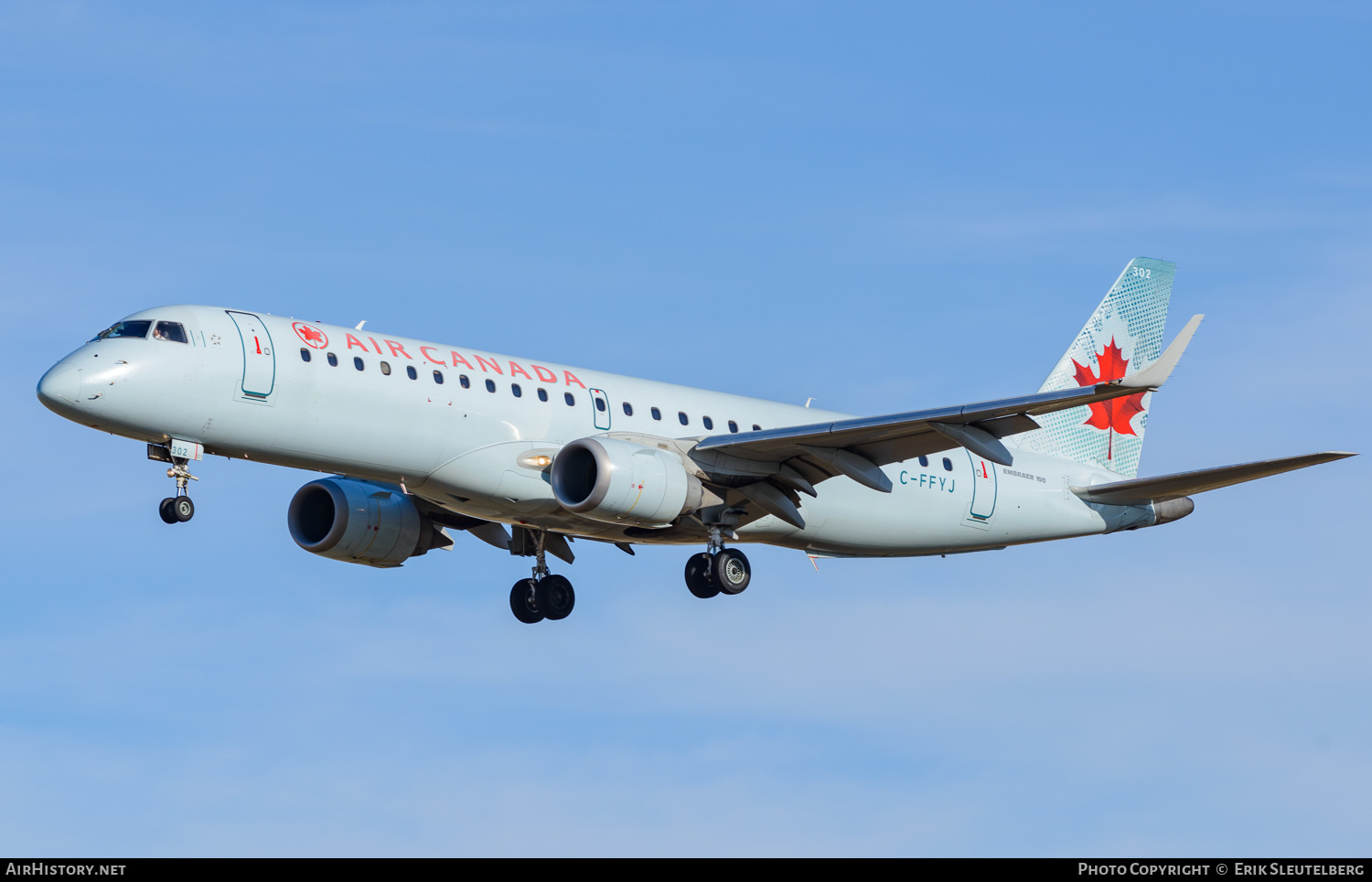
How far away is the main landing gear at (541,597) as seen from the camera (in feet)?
135

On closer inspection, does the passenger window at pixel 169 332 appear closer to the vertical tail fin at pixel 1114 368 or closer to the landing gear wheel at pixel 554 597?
the landing gear wheel at pixel 554 597

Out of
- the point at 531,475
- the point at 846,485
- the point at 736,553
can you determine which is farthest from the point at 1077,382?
the point at 531,475

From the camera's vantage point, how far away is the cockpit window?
33375mm

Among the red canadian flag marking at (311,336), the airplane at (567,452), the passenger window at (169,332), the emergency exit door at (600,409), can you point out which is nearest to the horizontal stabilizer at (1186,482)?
the airplane at (567,452)

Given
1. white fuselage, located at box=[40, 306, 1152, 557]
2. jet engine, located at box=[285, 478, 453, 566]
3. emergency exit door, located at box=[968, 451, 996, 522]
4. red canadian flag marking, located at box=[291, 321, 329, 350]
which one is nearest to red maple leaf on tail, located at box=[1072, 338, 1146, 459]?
emergency exit door, located at box=[968, 451, 996, 522]

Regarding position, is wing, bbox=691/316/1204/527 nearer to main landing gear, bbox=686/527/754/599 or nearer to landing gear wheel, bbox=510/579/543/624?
main landing gear, bbox=686/527/754/599

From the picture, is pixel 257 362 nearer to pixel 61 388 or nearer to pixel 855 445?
pixel 61 388

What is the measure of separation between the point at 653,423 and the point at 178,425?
955 centimetres

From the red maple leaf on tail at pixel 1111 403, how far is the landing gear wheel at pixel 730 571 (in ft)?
38.0

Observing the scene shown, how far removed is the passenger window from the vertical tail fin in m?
19.7

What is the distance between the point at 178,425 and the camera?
33031mm

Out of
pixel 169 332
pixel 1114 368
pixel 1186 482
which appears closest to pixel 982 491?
pixel 1186 482
